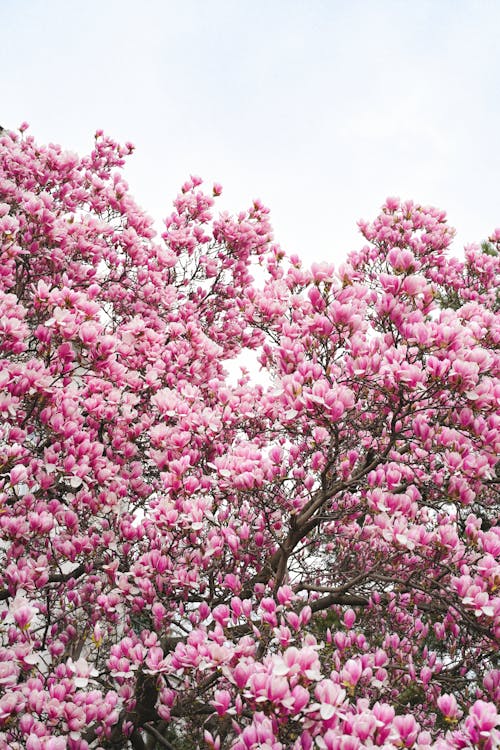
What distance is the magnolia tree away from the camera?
273cm

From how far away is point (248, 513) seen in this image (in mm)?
4215

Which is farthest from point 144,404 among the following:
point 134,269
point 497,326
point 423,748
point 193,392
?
point 423,748

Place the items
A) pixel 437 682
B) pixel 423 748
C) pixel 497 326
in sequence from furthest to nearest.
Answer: pixel 497 326 < pixel 437 682 < pixel 423 748

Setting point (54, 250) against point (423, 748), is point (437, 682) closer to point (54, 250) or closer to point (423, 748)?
point (423, 748)

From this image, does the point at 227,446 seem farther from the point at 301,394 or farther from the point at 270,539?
the point at 301,394

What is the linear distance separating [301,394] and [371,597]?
1.79m

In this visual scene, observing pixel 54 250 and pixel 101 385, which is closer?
pixel 101 385

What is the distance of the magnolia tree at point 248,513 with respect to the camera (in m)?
2.73

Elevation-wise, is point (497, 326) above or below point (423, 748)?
above

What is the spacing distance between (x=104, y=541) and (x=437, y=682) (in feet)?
7.67

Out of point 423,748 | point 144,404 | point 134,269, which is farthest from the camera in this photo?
point 134,269

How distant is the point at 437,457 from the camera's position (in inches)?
170

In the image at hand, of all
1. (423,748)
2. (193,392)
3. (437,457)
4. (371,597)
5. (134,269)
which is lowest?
(423,748)

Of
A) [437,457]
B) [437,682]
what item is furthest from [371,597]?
[437,457]
